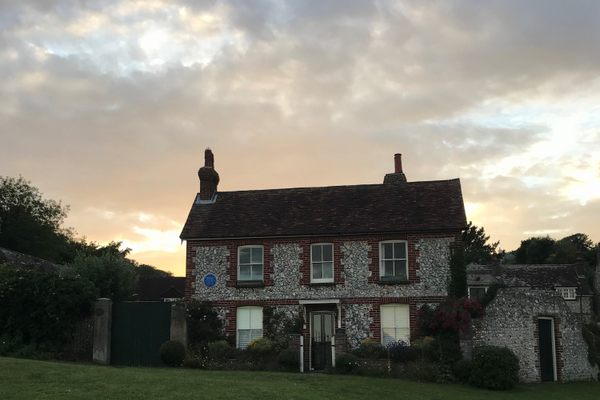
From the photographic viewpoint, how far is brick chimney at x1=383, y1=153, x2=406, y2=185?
30.7 metres

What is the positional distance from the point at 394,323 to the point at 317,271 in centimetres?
400

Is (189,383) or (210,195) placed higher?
(210,195)

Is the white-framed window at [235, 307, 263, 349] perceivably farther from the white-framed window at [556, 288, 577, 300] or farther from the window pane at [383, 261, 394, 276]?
the white-framed window at [556, 288, 577, 300]

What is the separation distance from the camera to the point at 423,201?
28688mm

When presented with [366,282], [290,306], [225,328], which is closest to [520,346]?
[366,282]

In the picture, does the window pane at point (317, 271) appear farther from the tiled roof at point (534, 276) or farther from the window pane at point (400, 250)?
the tiled roof at point (534, 276)

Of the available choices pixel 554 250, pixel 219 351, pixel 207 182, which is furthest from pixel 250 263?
pixel 554 250

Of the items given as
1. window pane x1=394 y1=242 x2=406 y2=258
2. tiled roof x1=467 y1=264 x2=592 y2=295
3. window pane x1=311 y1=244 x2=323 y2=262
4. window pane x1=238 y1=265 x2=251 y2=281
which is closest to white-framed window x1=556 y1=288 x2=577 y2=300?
tiled roof x1=467 y1=264 x2=592 y2=295

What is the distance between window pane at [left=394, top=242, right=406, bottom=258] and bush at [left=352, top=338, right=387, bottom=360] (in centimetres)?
408

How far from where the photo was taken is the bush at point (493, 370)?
21062 mm

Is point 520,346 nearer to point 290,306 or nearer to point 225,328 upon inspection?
point 290,306

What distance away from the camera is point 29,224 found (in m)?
61.3

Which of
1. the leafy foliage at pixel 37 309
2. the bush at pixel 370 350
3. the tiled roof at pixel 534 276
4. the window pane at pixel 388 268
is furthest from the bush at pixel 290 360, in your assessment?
the tiled roof at pixel 534 276

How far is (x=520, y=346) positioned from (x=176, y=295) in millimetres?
40282
